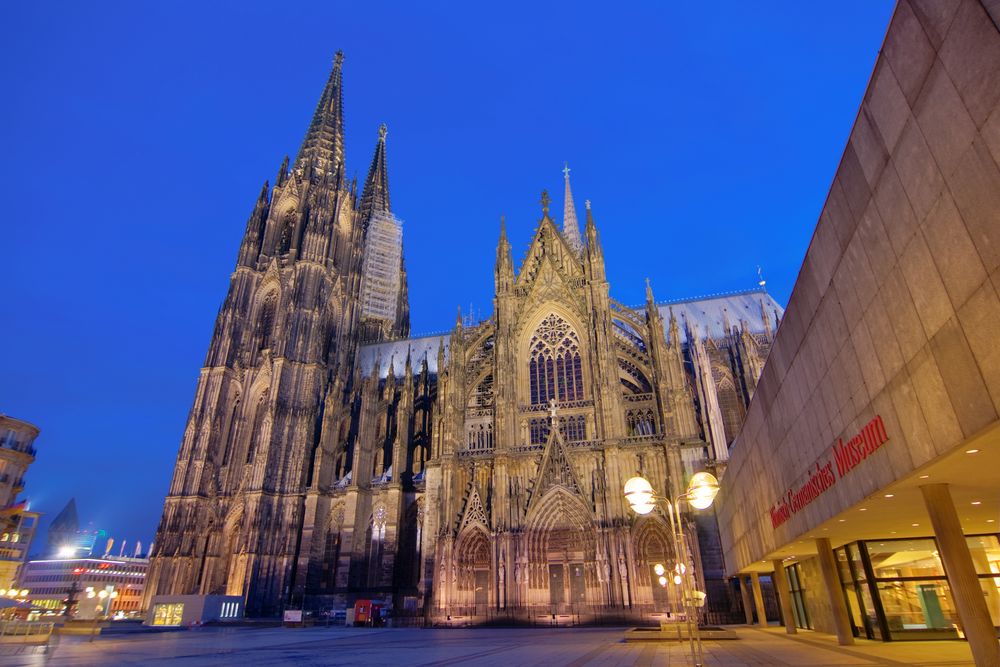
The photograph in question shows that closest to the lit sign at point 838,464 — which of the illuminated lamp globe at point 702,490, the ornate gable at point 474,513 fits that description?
the illuminated lamp globe at point 702,490

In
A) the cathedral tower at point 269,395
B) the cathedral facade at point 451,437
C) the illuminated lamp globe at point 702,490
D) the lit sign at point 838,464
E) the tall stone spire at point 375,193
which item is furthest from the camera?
the tall stone spire at point 375,193

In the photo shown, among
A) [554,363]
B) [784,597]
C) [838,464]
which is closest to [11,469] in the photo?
[554,363]

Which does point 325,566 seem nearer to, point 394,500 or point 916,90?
point 394,500

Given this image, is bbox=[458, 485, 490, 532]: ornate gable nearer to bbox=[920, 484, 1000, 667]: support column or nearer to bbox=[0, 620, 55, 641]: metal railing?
bbox=[0, 620, 55, 641]: metal railing

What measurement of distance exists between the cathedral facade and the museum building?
48.5ft

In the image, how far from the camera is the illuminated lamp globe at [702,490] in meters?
9.20

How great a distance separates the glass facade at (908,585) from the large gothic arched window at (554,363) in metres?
20.5

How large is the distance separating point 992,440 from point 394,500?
121ft

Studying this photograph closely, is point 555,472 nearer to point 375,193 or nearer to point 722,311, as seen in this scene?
point 722,311

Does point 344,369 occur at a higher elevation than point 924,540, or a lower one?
higher

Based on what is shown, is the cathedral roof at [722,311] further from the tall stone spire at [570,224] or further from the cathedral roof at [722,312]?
the tall stone spire at [570,224]

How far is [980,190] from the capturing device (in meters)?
5.84

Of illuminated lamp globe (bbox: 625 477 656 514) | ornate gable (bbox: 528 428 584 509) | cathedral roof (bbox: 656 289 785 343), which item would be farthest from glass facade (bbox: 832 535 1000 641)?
cathedral roof (bbox: 656 289 785 343)

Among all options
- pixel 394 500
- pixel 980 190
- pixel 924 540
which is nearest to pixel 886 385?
pixel 980 190
